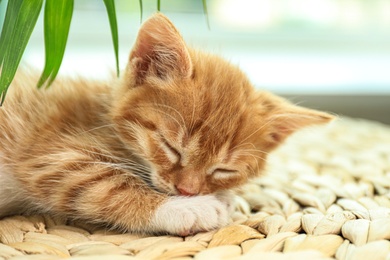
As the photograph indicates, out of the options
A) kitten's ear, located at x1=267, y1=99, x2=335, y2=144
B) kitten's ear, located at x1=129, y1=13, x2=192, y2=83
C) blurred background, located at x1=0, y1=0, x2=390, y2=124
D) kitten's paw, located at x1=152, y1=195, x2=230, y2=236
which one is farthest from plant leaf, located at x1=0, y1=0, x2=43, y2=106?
blurred background, located at x1=0, y1=0, x2=390, y2=124

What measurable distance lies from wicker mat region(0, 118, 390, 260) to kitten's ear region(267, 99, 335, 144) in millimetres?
169

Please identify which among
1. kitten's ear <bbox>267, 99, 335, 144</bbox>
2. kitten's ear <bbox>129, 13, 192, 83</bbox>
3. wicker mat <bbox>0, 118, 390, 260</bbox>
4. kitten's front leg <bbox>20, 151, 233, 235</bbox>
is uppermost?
kitten's ear <bbox>129, 13, 192, 83</bbox>

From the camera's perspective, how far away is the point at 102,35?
9.95 ft

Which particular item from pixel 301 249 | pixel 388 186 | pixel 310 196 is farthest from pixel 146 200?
pixel 388 186

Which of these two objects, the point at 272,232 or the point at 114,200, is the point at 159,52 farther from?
the point at 272,232

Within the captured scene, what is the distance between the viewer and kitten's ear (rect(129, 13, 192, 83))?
1.20 metres

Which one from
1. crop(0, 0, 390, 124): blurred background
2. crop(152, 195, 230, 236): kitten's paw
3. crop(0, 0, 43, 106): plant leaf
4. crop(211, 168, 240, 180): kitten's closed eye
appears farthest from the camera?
crop(0, 0, 390, 124): blurred background

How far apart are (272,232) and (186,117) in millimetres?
299

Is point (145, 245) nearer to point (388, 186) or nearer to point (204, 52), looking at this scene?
point (204, 52)

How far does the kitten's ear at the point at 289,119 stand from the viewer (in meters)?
1.34

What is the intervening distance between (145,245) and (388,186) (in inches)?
30.1

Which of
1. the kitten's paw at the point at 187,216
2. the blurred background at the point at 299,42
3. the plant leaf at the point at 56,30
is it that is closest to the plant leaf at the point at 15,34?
the plant leaf at the point at 56,30

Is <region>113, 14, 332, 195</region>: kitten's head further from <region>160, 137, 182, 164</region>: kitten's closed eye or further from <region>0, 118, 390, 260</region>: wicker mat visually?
<region>0, 118, 390, 260</region>: wicker mat

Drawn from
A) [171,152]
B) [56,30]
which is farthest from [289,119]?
[56,30]
